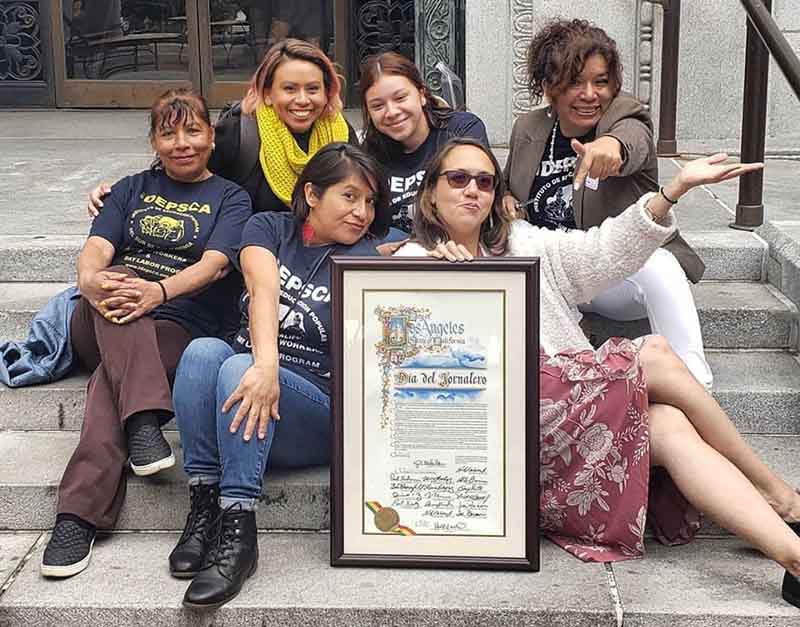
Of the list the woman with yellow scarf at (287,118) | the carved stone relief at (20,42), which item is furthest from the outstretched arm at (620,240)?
the carved stone relief at (20,42)

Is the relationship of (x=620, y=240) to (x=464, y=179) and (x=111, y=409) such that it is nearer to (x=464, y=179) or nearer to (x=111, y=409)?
(x=464, y=179)

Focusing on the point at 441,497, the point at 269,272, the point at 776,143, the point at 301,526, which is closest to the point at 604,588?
the point at 441,497

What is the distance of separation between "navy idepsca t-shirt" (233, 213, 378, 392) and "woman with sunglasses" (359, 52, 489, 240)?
34 cm

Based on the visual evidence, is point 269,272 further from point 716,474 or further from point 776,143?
point 776,143

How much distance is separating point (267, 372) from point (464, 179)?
29.3 inches

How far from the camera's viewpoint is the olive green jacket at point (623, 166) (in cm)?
371

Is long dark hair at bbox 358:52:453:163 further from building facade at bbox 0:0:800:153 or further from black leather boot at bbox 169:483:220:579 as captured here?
building facade at bbox 0:0:800:153

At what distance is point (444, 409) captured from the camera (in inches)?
131

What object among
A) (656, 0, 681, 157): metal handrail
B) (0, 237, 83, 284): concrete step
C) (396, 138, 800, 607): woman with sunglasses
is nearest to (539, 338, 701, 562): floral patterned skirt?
(396, 138, 800, 607): woman with sunglasses

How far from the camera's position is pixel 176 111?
384 cm

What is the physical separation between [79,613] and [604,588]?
4.44 ft

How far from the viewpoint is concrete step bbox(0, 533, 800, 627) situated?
3.13m

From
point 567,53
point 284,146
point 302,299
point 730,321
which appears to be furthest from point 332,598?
point 730,321

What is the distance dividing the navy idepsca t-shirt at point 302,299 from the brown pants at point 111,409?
26cm
